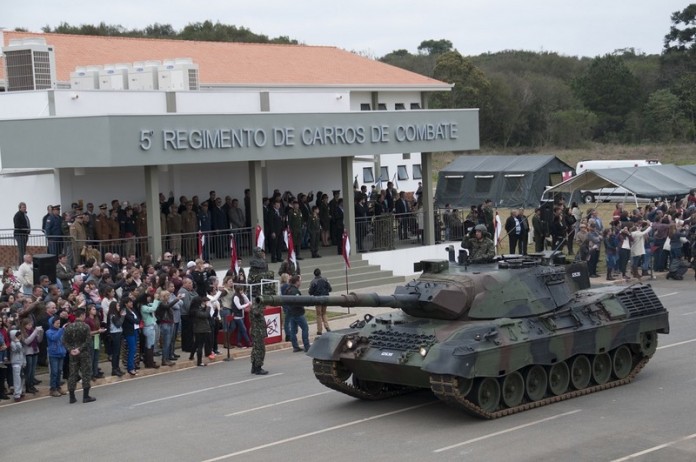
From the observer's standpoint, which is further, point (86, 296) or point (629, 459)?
point (86, 296)

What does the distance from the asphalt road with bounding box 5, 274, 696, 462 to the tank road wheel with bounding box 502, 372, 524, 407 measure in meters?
0.31

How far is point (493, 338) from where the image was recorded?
17.5 meters

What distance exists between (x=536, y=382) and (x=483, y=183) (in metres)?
37.4

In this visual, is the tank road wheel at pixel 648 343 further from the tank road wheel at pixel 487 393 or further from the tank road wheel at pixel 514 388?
the tank road wheel at pixel 487 393

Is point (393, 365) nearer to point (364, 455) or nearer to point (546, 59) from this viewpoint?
point (364, 455)

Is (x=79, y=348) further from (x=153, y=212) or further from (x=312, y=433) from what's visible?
(x=153, y=212)

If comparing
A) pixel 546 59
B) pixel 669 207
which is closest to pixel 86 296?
pixel 669 207

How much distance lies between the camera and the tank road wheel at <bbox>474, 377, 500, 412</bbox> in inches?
682

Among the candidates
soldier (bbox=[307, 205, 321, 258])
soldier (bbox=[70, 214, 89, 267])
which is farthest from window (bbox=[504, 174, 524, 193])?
soldier (bbox=[70, 214, 89, 267])

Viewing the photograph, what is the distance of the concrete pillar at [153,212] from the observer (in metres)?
29.3

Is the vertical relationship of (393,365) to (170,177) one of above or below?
below

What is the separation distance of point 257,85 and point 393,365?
93.6ft

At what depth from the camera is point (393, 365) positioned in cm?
1766

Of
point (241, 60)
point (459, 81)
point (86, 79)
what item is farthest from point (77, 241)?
point (459, 81)
